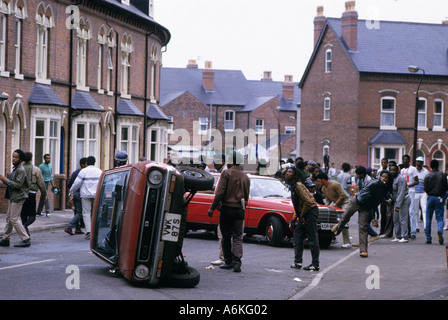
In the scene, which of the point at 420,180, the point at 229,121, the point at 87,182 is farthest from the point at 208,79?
the point at 87,182

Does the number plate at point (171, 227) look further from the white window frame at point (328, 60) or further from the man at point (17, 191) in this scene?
the white window frame at point (328, 60)

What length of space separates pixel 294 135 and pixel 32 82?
56.1 meters

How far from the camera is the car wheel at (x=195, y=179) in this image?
10.3 m

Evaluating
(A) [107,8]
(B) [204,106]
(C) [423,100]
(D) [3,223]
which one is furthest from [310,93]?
(D) [3,223]

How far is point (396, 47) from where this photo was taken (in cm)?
5234

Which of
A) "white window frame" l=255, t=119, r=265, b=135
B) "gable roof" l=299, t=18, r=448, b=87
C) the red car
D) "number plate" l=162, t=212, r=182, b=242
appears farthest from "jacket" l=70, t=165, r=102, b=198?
"white window frame" l=255, t=119, r=265, b=135

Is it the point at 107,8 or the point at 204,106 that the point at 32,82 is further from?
the point at 204,106

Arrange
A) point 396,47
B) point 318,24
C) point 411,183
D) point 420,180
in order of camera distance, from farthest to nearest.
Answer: point 318,24 → point 396,47 → point 420,180 → point 411,183

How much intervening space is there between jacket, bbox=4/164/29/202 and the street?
3.32 ft

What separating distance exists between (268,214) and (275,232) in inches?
20.9

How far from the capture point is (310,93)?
5612 centimetres

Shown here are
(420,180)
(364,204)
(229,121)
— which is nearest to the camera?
(364,204)

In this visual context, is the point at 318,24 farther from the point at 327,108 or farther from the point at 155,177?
the point at 155,177

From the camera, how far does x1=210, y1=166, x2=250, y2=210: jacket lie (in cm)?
1205
